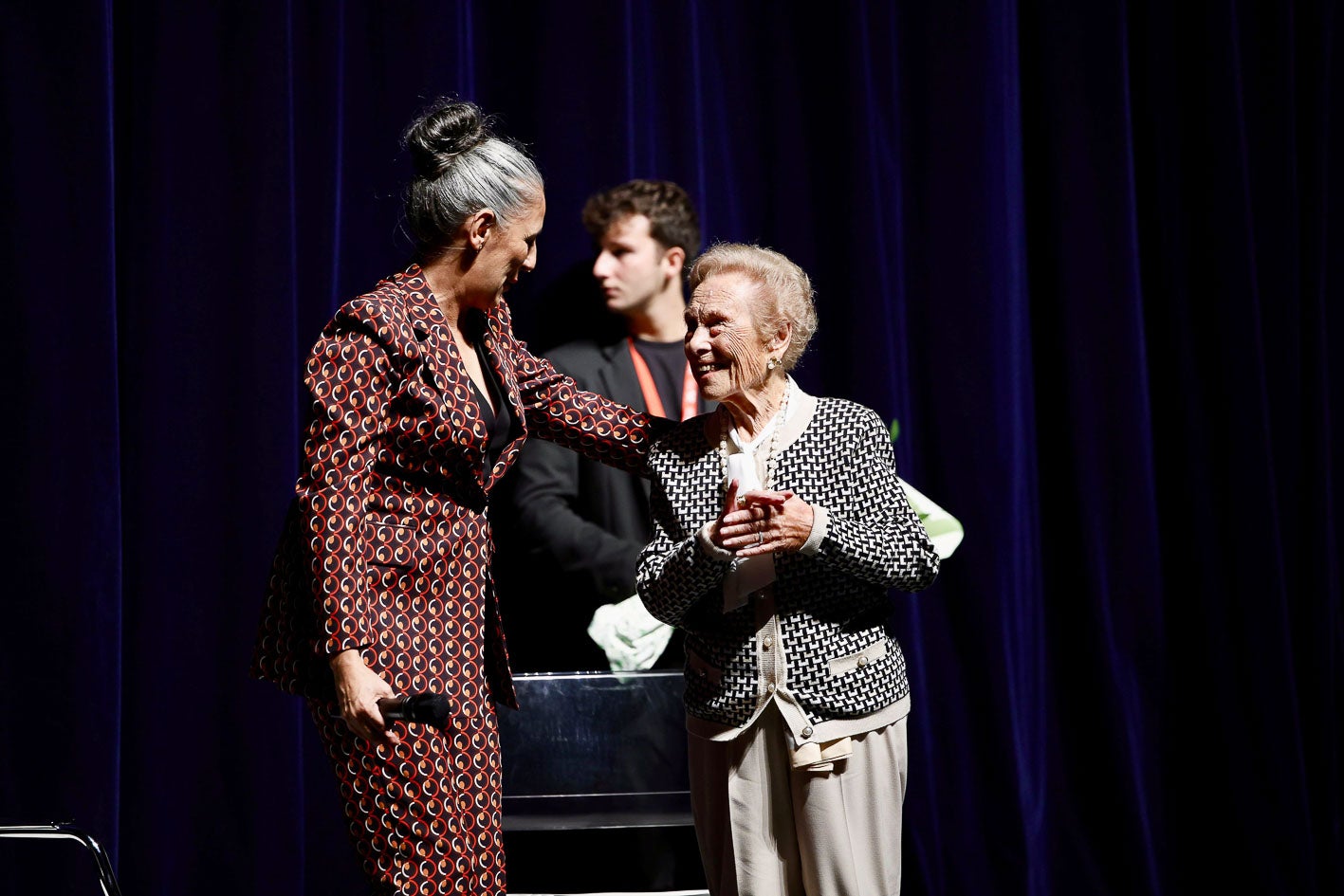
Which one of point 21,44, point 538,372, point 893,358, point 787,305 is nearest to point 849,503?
point 787,305

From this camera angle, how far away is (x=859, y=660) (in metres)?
1.73

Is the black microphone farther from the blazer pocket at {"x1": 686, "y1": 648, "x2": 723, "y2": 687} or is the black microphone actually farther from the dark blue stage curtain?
the dark blue stage curtain

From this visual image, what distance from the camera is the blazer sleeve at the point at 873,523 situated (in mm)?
1664

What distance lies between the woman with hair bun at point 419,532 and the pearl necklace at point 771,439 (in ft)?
0.93

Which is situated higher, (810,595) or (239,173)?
(239,173)

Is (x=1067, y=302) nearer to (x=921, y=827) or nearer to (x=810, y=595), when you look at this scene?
(x=921, y=827)

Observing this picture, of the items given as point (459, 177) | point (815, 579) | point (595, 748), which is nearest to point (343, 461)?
point (459, 177)

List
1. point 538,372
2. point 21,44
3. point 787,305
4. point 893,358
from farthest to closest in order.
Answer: point 893,358 → point 21,44 → point 538,372 → point 787,305

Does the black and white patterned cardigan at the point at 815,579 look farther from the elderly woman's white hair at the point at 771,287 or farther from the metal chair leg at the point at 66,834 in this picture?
the metal chair leg at the point at 66,834

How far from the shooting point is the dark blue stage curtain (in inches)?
99.4

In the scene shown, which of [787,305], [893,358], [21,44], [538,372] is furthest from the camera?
[893,358]

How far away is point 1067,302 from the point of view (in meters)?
2.88

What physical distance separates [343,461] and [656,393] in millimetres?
1120

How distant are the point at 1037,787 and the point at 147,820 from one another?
187 cm
